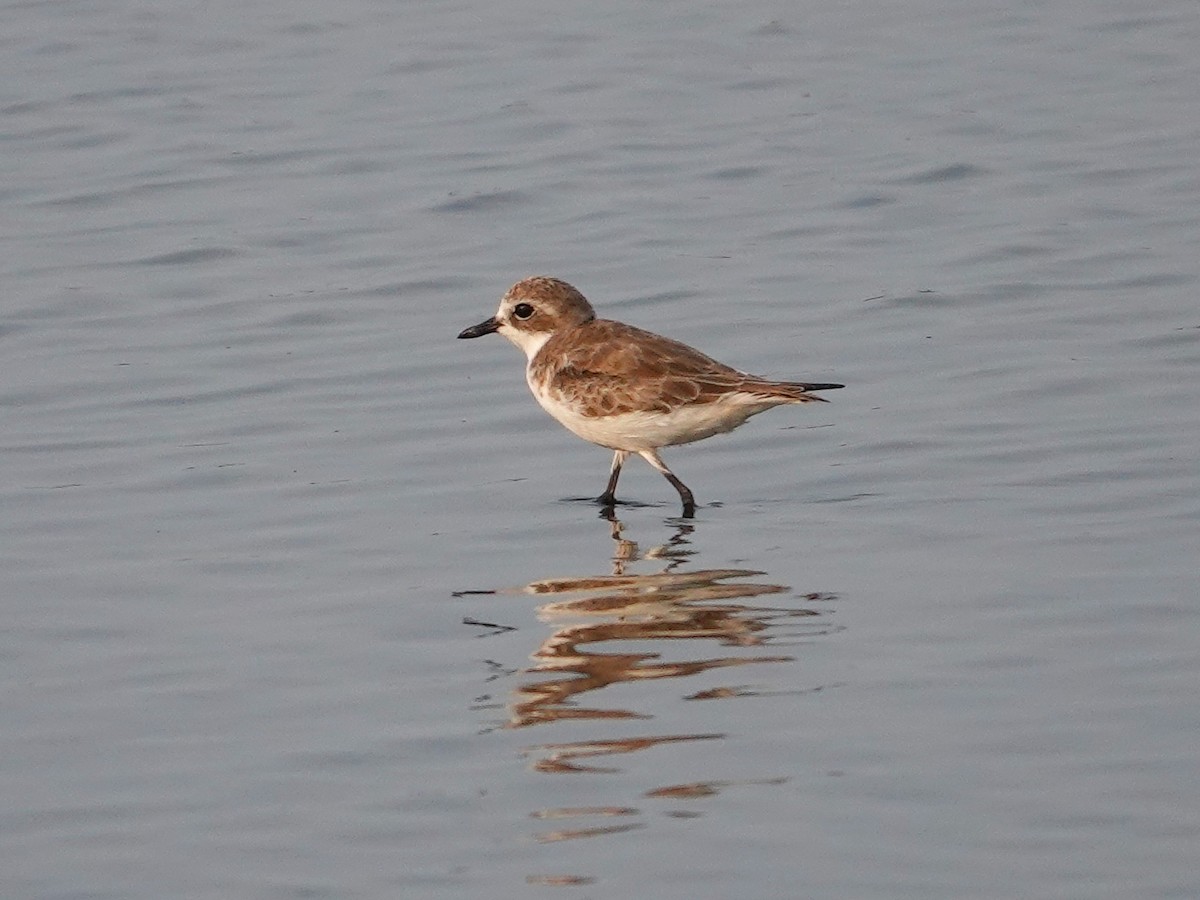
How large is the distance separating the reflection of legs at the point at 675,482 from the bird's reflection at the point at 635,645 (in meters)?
0.44

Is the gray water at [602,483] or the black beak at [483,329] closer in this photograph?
the gray water at [602,483]

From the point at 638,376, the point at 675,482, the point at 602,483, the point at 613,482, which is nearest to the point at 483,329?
the point at 602,483

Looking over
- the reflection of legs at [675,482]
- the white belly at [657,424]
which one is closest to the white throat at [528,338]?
the white belly at [657,424]

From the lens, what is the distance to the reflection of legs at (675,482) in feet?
36.7

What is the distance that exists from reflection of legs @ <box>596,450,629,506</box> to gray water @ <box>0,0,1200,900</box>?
0.54 ft

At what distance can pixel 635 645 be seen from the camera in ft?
29.0

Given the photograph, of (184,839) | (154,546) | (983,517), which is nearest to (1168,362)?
(983,517)

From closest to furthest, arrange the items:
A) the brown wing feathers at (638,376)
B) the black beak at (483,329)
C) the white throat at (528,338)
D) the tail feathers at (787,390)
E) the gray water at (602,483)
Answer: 1. the gray water at (602,483)
2. the tail feathers at (787,390)
3. the brown wing feathers at (638,376)
4. the white throat at (528,338)
5. the black beak at (483,329)

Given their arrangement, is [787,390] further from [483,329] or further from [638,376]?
[483,329]

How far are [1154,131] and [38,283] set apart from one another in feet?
33.4

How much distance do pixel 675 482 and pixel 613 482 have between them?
0.40 m

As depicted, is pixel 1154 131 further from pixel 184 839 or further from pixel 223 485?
pixel 184 839

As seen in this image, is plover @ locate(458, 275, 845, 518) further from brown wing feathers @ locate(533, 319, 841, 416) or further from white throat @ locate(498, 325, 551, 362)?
white throat @ locate(498, 325, 551, 362)

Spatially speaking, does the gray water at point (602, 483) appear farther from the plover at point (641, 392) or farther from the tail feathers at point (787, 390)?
the tail feathers at point (787, 390)
